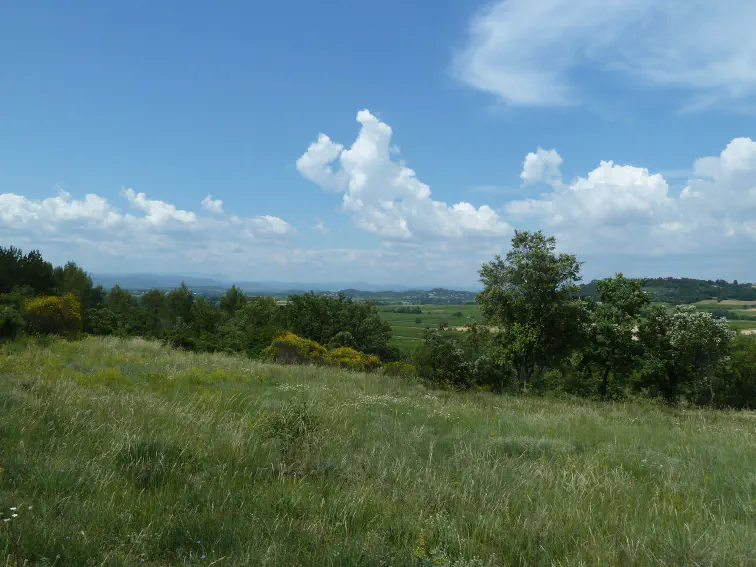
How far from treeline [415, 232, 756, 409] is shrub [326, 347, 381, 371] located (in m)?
4.10

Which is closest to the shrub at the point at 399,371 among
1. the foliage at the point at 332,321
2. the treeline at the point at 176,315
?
the treeline at the point at 176,315

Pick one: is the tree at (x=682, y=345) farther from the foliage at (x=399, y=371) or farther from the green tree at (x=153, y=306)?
the green tree at (x=153, y=306)

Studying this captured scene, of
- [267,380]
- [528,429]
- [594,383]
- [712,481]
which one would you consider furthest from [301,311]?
[712,481]

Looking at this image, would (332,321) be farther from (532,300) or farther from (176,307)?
(176,307)

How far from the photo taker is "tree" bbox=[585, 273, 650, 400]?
28.9m

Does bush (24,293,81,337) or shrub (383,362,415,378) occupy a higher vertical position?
bush (24,293,81,337)

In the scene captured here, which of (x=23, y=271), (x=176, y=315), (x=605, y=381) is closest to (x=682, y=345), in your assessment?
(x=605, y=381)

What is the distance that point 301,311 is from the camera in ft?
177

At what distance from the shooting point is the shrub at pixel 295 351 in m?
24.7

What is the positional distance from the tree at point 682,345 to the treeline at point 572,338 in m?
0.06

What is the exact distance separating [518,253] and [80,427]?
2166cm

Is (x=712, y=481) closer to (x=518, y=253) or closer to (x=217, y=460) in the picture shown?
(x=217, y=460)

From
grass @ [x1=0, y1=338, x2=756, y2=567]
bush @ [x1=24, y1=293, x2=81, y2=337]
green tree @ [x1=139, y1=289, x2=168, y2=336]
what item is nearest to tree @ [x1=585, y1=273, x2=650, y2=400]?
grass @ [x1=0, y1=338, x2=756, y2=567]

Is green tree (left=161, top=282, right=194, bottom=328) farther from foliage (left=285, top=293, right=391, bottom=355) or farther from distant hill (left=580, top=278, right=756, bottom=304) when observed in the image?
distant hill (left=580, top=278, right=756, bottom=304)
